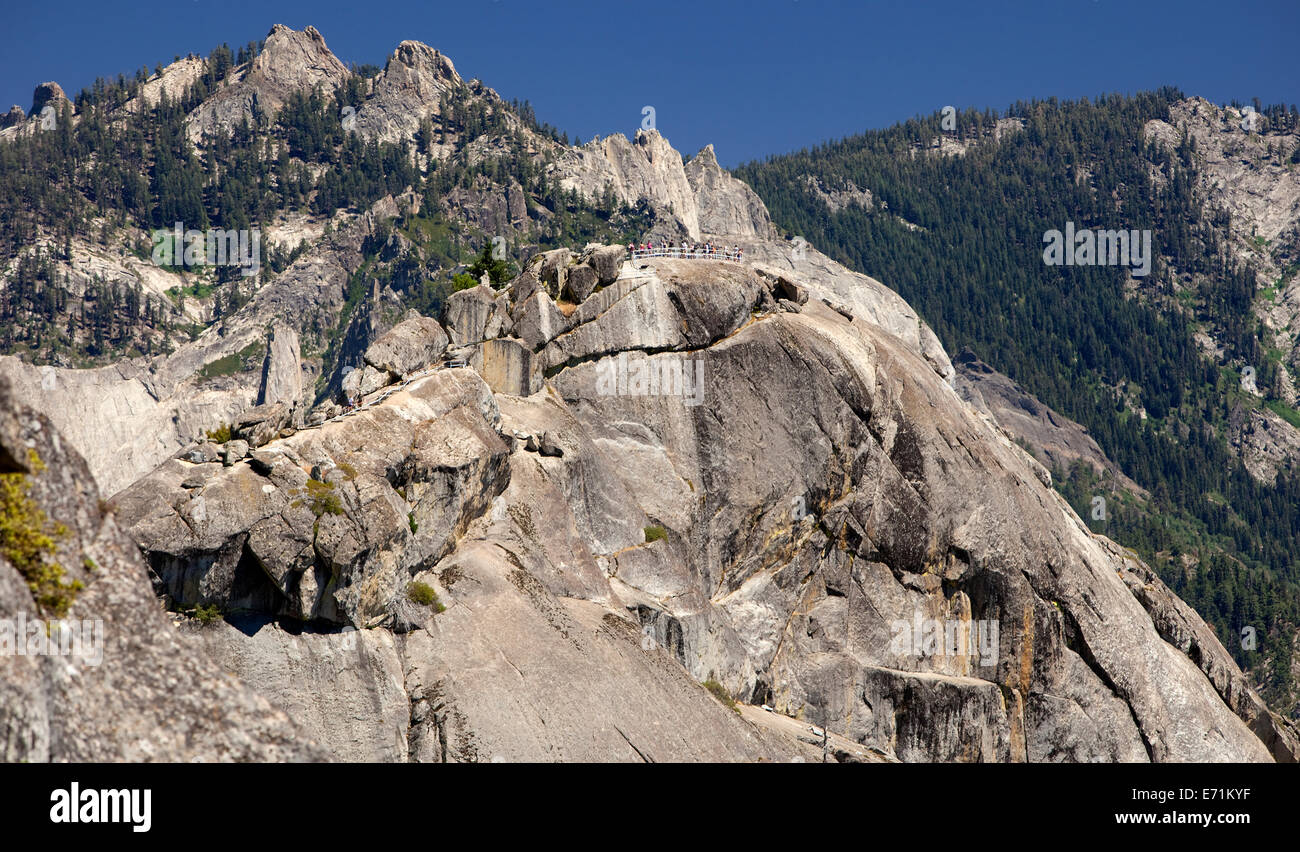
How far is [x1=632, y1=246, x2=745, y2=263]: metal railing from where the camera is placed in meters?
80.3

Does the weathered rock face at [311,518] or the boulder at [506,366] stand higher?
the boulder at [506,366]

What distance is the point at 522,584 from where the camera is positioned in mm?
55500

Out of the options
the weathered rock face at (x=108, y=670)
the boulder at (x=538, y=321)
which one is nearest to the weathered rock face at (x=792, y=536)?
the boulder at (x=538, y=321)

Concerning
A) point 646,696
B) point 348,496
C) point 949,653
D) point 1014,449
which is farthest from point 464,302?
point 1014,449

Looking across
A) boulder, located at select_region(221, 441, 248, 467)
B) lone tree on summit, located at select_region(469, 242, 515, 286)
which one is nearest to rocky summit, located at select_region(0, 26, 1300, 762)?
boulder, located at select_region(221, 441, 248, 467)

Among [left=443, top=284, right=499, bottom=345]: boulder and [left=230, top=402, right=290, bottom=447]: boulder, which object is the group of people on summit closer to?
[left=443, top=284, right=499, bottom=345]: boulder

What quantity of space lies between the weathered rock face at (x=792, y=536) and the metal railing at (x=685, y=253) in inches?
124

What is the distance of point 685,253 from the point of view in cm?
8131

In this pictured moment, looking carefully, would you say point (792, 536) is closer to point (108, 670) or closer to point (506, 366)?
point (506, 366)

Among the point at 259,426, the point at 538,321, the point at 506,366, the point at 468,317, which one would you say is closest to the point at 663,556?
the point at 506,366

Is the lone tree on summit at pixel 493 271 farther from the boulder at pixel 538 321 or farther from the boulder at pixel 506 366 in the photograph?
the boulder at pixel 506 366

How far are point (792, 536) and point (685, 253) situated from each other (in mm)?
21186

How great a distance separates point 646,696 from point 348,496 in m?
15.4

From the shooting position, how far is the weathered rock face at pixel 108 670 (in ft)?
64.1
